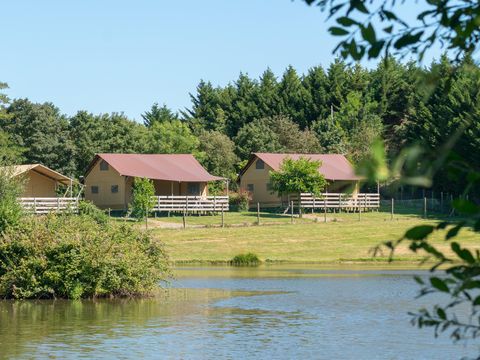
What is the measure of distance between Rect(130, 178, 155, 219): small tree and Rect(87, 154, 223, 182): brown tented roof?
375 cm

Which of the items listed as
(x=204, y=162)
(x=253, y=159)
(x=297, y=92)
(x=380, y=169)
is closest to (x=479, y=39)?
(x=380, y=169)

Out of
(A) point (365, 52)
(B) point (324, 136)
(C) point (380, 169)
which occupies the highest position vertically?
(B) point (324, 136)

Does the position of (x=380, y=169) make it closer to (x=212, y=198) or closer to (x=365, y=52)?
(x=365, y=52)

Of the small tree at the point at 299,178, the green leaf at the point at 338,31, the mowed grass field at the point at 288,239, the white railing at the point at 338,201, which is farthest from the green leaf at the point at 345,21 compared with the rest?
the small tree at the point at 299,178

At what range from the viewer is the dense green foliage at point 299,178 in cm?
7981

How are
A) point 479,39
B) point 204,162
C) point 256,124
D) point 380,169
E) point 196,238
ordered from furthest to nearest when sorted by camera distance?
point 256,124 < point 204,162 < point 196,238 < point 479,39 < point 380,169

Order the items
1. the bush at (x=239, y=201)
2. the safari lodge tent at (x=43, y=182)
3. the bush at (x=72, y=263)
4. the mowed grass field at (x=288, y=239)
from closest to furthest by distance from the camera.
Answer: the bush at (x=72, y=263) → the mowed grass field at (x=288, y=239) → the safari lodge tent at (x=43, y=182) → the bush at (x=239, y=201)

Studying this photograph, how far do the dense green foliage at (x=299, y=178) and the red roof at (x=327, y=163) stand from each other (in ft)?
11.4

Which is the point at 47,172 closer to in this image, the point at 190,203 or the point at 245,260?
the point at 190,203

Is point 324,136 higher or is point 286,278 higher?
point 324,136

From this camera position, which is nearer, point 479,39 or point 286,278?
point 479,39

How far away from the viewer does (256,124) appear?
359 ft

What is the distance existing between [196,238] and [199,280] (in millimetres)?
18690

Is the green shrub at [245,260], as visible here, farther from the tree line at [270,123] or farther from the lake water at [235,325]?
the tree line at [270,123]
